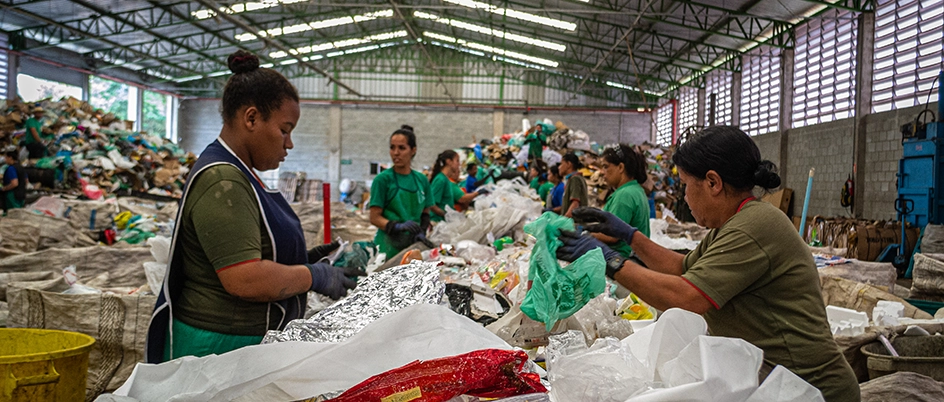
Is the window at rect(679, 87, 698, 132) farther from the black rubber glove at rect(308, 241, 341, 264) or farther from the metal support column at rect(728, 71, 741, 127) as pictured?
the black rubber glove at rect(308, 241, 341, 264)

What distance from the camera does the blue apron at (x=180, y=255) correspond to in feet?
5.27

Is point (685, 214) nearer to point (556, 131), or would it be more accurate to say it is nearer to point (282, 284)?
point (556, 131)

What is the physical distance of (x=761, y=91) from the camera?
15203 millimetres

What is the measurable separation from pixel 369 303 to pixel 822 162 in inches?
503

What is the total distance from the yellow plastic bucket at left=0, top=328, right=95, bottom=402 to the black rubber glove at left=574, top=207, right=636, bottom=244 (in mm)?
1492

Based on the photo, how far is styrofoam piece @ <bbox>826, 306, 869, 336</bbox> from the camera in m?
2.96

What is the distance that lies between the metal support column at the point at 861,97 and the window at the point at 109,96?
18.7 m

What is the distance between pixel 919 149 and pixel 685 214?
703 cm

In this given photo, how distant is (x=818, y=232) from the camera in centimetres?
1058

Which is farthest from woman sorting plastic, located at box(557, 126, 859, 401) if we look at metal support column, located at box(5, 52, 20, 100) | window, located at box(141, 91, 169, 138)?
window, located at box(141, 91, 169, 138)

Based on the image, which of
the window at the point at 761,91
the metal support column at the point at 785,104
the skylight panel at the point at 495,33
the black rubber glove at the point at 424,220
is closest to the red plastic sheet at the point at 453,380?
the black rubber glove at the point at 424,220

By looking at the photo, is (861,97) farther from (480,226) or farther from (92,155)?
(92,155)

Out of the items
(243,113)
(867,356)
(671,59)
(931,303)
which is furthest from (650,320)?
(671,59)

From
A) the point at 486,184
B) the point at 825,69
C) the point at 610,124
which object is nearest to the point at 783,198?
the point at 825,69
